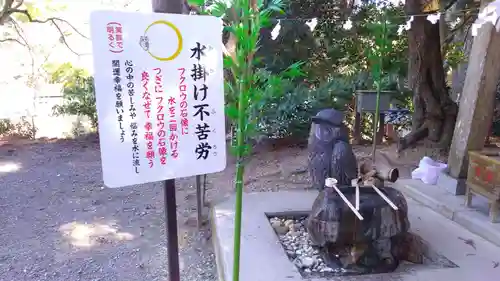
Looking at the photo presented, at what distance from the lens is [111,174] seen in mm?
1553

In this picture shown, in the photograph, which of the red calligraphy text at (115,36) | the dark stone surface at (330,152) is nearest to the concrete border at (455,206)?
the dark stone surface at (330,152)

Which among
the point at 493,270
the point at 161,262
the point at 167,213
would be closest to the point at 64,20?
the point at 161,262

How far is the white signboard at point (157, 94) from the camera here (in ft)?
4.88

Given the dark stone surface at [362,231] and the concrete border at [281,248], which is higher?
the dark stone surface at [362,231]

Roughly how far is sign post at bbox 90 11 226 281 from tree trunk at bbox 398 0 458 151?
497 cm

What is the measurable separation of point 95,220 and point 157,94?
9.22ft

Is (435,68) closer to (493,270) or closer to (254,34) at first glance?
(493,270)

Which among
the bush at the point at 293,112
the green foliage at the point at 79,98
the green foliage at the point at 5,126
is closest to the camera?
the bush at the point at 293,112

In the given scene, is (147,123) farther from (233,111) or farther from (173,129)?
(233,111)

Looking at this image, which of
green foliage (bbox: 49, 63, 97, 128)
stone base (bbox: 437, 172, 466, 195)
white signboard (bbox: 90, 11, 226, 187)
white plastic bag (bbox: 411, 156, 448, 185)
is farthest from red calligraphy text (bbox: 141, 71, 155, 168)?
green foliage (bbox: 49, 63, 97, 128)

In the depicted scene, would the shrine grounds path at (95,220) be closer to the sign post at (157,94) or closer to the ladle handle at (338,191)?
the ladle handle at (338,191)

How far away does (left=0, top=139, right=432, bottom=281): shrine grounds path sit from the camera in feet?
9.89

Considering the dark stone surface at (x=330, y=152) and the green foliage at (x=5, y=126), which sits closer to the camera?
the dark stone surface at (x=330, y=152)

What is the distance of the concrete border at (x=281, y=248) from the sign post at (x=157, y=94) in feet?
3.37
